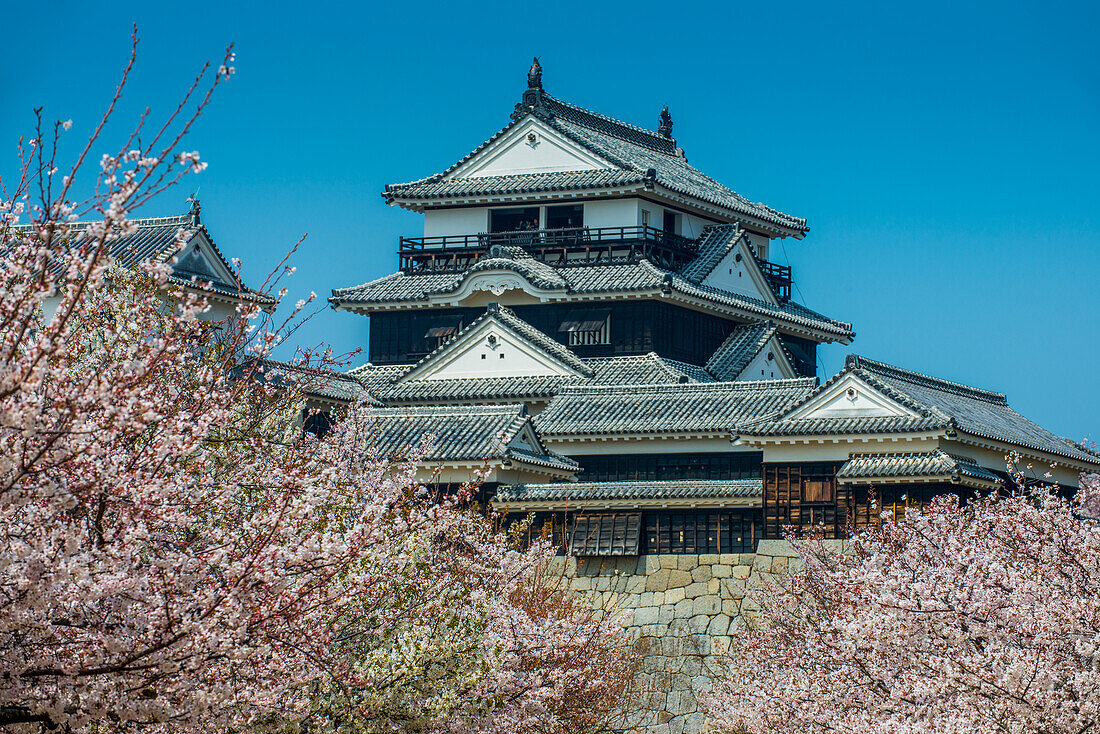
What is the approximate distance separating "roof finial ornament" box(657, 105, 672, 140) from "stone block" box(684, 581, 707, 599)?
89.3 ft

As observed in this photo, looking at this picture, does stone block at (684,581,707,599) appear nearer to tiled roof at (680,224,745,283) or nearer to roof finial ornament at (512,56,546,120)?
tiled roof at (680,224,745,283)

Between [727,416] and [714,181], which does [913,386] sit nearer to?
[727,416]

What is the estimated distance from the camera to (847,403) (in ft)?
99.9

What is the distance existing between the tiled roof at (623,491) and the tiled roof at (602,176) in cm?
1306

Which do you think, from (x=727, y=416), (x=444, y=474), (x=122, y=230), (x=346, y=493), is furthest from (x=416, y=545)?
(x=727, y=416)

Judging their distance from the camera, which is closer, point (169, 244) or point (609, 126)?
point (169, 244)

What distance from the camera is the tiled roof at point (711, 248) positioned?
4181 centimetres

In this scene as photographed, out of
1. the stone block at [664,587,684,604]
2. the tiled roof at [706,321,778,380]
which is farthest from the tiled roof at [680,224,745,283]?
the stone block at [664,587,684,604]

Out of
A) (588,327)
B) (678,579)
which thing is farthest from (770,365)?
(678,579)

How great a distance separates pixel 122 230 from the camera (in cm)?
771

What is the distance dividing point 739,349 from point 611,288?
13.6 feet

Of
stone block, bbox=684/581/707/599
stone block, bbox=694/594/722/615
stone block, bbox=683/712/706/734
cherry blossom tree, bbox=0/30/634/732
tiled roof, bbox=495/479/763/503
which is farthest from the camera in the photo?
tiled roof, bbox=495/479/763/503

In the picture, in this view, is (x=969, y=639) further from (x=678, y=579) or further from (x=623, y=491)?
(x=623, y=491)

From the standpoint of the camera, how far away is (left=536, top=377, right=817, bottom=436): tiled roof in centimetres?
3334
